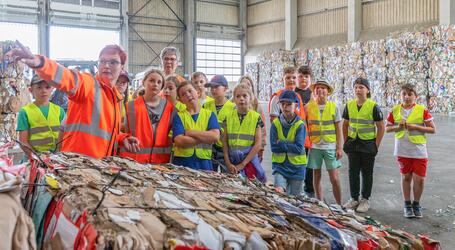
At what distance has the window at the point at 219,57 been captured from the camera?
84.7 ft

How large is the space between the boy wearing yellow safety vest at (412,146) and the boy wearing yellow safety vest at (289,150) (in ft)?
4.86

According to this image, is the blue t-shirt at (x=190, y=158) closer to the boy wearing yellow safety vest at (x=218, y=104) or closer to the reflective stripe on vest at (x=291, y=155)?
the boy wearing yellow safety vest at (x=218, y=104)

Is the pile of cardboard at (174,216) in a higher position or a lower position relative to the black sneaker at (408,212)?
higher

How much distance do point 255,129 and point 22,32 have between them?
64.4ft

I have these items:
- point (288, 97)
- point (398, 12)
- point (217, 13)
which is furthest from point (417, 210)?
point (217, 13)

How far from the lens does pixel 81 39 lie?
2227 centimetres

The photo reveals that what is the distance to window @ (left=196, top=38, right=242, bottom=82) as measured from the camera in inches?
1016

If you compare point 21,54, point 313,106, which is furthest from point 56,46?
point 21,54

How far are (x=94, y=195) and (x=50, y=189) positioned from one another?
0.89 ft

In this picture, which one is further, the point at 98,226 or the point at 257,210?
the point at 257,210

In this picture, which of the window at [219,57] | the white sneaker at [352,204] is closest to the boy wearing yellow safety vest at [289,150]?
the white sneaker at [352,204]

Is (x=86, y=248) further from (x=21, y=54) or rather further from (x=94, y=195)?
(x=21, y=54)

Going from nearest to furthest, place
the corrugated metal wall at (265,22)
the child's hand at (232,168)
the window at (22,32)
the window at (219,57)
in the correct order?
1. the child's hand at (232,168)
2. the window at (22,32)
3. the corrugated metal wall at (265,22)
4. the window at (219,57)

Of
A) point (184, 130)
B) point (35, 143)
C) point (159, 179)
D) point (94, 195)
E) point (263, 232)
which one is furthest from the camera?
point (35, 143)
